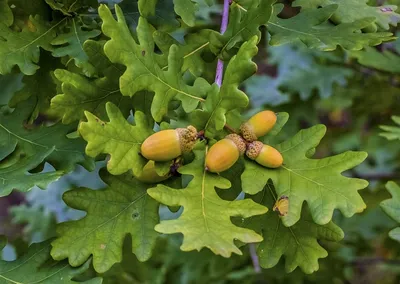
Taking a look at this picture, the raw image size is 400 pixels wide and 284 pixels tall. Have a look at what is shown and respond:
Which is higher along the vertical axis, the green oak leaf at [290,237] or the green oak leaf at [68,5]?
the green oak leaf at [68,5]

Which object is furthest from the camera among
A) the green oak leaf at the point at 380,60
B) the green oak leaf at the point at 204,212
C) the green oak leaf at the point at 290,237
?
the green oak leaf at the point at 380,60

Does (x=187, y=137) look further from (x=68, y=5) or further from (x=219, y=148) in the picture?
(x=68, y=5)

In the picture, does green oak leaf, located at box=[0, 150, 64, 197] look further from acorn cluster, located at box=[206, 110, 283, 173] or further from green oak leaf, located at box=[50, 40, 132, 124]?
acorn cluster, located at box=[206, 110, 283, 173]

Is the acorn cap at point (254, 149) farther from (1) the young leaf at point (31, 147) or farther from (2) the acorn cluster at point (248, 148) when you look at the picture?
(1) the young leaf at point (31, 147)

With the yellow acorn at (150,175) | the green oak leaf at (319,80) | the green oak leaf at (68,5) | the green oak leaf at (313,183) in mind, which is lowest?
the green oak leaf at (319,80)

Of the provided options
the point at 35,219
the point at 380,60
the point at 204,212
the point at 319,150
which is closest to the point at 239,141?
the point at 204,212

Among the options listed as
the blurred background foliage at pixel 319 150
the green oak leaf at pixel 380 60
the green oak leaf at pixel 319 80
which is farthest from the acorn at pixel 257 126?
the green oak leaf at pixel 319 80
